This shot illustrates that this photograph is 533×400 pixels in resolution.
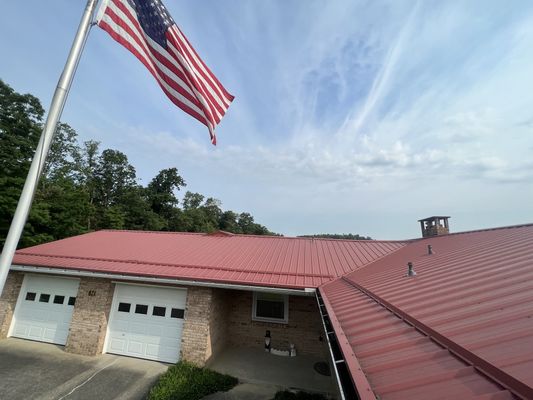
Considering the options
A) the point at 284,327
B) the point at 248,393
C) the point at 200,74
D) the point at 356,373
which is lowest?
the point at 248,393

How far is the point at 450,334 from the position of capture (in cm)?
232

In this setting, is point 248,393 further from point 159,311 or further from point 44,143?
point 44,143

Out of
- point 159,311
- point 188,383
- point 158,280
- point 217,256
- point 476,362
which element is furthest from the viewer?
point 217,256

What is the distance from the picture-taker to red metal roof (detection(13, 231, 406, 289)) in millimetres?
8633

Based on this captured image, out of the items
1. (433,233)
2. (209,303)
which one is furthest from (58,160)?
(433,233)

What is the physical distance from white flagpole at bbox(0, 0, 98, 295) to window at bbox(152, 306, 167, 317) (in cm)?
711

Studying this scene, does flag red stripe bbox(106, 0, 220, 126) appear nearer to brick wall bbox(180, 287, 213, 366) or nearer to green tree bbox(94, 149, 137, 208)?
brick wall bbox(180, 287, 213, 366)

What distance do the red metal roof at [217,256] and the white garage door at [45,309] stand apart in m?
1.03

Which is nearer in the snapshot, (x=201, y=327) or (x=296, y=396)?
(x=296, y=396)

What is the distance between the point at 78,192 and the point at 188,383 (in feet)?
78.9

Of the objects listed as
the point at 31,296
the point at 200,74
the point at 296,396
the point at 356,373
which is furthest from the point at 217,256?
the point at 356,373

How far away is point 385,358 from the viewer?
Result: 7.49ft

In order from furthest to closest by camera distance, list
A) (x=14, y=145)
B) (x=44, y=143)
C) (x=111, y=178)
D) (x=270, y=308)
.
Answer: (x=111, y=178) < (x=14, y=145) < (x=270, y=308) < (x=44, y=143)

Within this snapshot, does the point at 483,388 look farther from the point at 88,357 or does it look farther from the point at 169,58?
the point at 88,357
